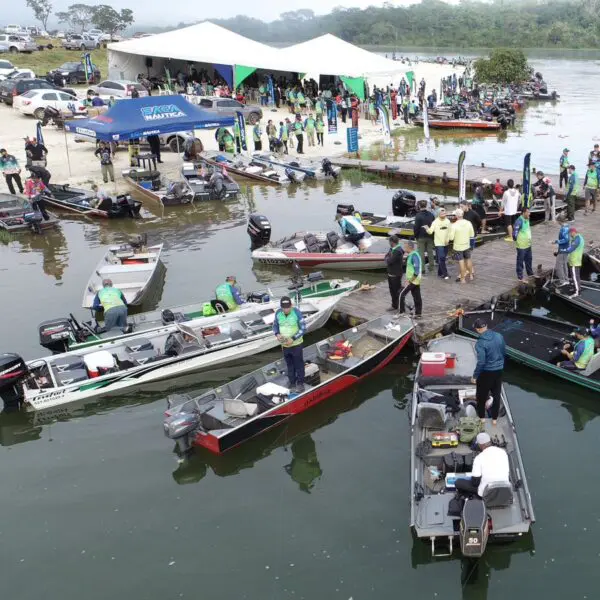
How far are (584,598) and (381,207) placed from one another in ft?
53.8

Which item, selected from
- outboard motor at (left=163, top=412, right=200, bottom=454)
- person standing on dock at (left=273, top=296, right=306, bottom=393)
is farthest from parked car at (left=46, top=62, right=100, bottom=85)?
outboard motor at (left=163, top=412, right=200, bottom=454)

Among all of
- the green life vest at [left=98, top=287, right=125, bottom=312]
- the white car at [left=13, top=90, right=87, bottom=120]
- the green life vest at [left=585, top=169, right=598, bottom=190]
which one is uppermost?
the white car at [left=13, top=90, right=87, bottom=120]

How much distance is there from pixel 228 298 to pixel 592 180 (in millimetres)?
11178

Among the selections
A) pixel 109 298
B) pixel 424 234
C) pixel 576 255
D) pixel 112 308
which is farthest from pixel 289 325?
pixel 576 255

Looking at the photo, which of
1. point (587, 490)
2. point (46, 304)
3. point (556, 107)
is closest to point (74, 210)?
point (46, 304)

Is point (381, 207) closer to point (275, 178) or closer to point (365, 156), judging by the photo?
point (275, 178)

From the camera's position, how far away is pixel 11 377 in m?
10.0

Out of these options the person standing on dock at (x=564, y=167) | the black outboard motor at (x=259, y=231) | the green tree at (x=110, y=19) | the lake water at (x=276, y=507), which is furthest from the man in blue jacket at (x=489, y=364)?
the green tree at (x=110, y=19)

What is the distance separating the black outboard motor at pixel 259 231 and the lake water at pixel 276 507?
565 cm

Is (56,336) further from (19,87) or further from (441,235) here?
(19,87)

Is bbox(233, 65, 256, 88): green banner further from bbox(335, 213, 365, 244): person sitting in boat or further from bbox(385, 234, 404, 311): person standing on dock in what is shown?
bbox(385, 234, 404, 311): person standing on dock

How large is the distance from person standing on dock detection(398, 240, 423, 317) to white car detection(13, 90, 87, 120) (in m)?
25.3

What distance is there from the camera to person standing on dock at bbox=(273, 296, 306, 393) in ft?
32.9

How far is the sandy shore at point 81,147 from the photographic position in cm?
2520
